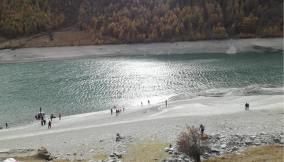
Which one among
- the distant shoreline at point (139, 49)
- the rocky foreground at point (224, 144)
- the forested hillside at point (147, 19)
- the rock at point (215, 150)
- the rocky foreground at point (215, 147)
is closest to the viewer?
the rocky foreground at point (224, 144)

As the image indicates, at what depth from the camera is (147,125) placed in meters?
53.2

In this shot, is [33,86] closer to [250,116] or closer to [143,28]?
[250,116]

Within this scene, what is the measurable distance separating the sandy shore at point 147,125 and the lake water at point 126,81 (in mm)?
8901

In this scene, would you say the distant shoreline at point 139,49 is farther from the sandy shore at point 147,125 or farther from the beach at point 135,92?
the sandy shore at point 147,125

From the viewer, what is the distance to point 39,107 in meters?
76.3

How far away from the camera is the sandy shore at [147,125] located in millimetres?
46438

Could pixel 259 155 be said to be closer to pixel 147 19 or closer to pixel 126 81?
pixel 126 81

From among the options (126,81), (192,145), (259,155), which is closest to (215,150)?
(259,155)

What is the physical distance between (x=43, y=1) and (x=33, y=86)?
10612 centimetres

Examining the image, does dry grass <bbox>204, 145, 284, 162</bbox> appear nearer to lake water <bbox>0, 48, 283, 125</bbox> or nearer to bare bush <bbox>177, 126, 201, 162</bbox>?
bare bush <bbox>177, 126, 201, 162</bbox>

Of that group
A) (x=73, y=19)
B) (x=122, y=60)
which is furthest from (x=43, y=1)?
(x=122, y=60)

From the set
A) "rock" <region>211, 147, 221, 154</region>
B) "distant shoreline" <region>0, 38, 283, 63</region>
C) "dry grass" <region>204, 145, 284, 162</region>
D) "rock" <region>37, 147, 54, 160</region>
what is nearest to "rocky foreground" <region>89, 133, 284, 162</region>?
"rock" <region>211, 147, 221, 154</region>

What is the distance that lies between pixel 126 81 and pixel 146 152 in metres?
57.4

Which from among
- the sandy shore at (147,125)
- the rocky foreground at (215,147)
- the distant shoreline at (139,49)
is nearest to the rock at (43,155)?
the rocky foreground at (215,147)
